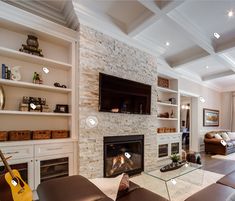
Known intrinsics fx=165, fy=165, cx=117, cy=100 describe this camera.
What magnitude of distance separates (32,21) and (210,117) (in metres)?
7.77

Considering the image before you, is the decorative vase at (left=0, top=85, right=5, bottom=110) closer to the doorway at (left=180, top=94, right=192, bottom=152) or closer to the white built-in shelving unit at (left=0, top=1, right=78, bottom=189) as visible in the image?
the white built-in shelving unit at (left=0, top=1, right=78, bottom=189)

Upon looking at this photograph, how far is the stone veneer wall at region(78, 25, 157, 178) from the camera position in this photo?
3.05 m

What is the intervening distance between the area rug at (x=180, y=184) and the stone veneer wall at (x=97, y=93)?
647 millimetres

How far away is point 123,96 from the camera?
366 cm

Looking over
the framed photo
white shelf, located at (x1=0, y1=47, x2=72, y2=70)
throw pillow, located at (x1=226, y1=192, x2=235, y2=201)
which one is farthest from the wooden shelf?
the framed photo

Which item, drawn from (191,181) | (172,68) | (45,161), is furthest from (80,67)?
(172,68)

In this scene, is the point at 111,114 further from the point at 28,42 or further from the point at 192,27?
the point at 192,27

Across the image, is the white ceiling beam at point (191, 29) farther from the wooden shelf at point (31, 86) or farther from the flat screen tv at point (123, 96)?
the wooden shelf at point (31, 86)

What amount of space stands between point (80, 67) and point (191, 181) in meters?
3.23

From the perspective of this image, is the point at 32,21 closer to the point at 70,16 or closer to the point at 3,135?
the point at 70,16

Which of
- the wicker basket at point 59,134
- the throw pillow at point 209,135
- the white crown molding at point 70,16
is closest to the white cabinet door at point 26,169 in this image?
the wicker basket at point 59,134

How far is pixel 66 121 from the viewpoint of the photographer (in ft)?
10.7

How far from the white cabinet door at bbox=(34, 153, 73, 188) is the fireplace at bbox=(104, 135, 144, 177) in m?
0.74

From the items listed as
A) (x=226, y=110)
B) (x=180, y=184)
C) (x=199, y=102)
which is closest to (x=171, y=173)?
(x=180, y=184)
